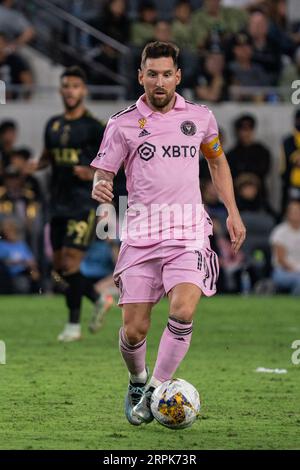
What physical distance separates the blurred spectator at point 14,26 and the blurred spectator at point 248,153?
342cm

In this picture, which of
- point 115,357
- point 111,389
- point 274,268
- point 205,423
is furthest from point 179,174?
point 274,268

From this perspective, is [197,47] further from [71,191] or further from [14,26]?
[71,191]

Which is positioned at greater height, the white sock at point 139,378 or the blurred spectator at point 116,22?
the blurred spectator at point 116,22

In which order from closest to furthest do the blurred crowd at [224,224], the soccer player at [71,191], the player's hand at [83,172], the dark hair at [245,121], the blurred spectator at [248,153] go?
the player's hand at [83,172] → the soccer player at [71,191] → the blurred crowd at [224,224] → the blurred spectator at [248,153] → the dark hair at [245,121]

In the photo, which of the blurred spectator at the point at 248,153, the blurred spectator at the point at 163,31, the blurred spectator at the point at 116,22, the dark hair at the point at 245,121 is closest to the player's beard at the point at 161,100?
the blurred spectator at the point at 248,153

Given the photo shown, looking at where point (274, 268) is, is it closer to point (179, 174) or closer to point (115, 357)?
point (115, 357)

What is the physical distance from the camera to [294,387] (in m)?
10.3

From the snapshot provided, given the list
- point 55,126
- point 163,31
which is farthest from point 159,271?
point 163,31

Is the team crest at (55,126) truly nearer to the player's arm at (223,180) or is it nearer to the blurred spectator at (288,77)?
the player's arm at (223,180)

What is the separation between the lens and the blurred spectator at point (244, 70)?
2062 centimetres

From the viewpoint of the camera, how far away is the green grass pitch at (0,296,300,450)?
312 inches

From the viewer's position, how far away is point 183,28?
2077 centimetres

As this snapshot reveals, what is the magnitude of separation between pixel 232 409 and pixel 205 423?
0.66 meters

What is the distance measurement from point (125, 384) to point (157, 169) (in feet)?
8.26
